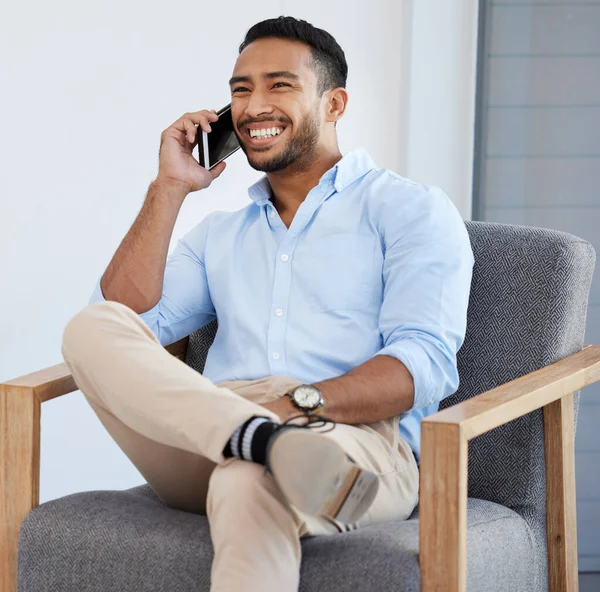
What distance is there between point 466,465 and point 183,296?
0.78 metres

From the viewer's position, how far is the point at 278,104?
81.4 inches

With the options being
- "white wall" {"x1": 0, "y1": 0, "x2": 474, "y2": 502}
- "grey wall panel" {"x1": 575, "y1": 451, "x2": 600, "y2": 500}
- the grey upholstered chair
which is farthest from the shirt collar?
"grey wall panel" {"x1": 575, "y1": 451, "x2": 600, "y2": 500}

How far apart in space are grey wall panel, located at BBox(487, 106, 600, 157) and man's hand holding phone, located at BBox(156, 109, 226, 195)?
929 millimetres

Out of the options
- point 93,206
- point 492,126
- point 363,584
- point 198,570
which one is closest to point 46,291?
point 93,206

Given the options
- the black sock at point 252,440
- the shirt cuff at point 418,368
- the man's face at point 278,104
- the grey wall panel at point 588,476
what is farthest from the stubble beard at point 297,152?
the grey wall panel at point 588,476

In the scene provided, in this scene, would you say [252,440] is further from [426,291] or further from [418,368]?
[426,291]

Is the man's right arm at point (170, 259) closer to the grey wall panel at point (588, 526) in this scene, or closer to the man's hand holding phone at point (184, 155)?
the man's hand holding phone at point (184, 155)

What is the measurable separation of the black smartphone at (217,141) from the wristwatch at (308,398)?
709mm

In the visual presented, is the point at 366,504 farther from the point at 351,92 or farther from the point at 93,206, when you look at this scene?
the point at 351,92

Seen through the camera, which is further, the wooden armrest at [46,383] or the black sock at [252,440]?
the wooden armrest at [46,383]

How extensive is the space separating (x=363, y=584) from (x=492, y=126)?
1682 mm

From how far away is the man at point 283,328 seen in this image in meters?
1.39

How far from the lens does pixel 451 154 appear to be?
9.59ft

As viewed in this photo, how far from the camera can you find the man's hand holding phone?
6.95 feet
